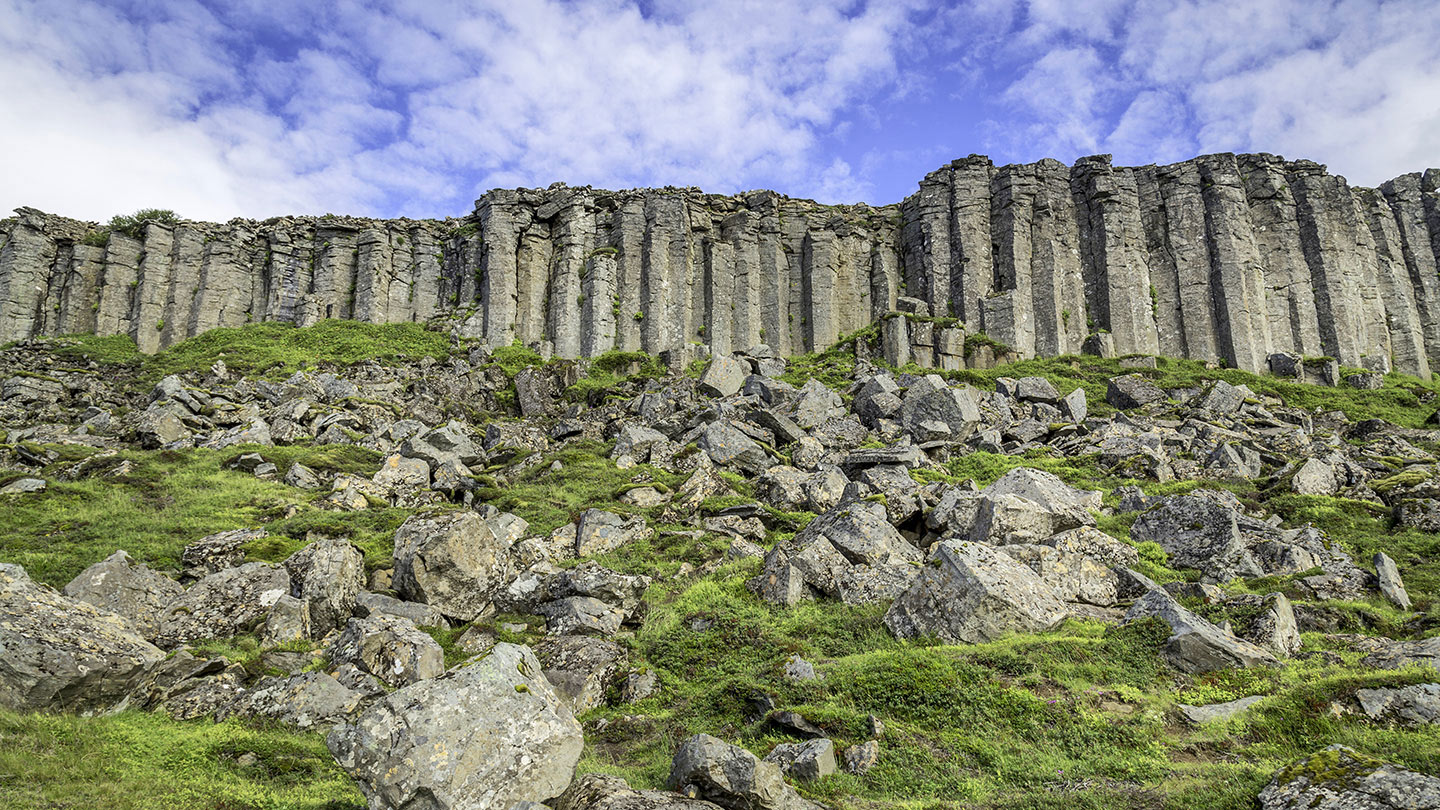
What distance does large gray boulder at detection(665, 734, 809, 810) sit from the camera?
982 centimetres

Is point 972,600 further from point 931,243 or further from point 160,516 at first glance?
point 931,243

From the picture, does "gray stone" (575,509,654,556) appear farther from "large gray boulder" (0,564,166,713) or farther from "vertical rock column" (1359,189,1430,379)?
"vertical rock column" (1359,189,1430,379)

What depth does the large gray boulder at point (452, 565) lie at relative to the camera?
19.4m

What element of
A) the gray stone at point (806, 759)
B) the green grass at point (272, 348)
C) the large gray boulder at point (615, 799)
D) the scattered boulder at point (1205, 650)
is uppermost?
the green grass at point (272, 348)

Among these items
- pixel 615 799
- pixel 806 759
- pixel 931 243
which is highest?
pixel 931 243

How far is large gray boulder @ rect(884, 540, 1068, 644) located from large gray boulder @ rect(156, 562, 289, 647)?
14.6 metres

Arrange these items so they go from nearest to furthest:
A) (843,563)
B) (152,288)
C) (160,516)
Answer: (843,563) → (160,516) → (152,288)

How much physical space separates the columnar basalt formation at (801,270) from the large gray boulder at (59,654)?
1779 inches

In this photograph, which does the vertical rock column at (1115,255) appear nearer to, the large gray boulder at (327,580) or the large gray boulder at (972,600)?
the large gray boulder at (972,600)

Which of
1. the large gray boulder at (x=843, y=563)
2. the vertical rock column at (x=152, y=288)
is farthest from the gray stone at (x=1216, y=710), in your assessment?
the vertical rock column at (x=152, y=288)

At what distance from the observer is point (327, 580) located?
18.9 m

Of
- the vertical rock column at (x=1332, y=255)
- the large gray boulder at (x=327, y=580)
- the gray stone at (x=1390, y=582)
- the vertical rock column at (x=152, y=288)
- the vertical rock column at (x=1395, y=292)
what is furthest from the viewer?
the vertical rock column at (x=1395, y=292)

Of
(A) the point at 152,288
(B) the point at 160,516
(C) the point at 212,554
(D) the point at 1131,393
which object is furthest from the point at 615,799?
(A) the point at 152,288

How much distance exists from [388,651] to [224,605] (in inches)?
220
